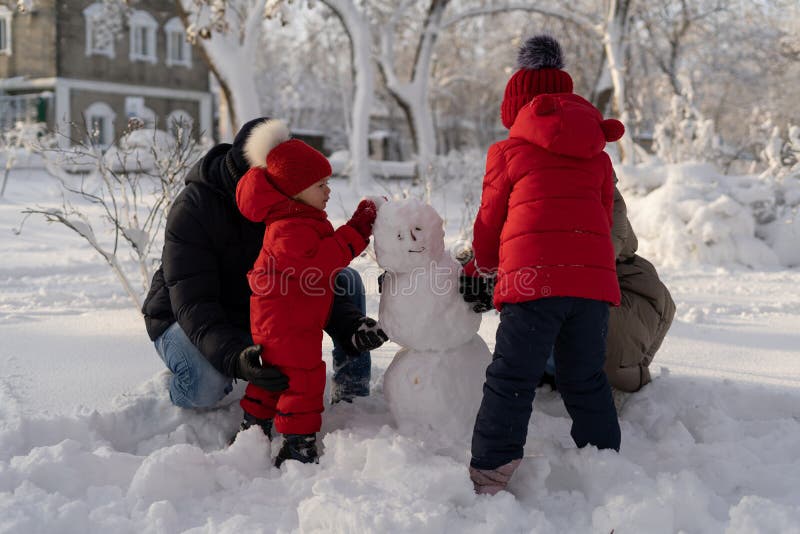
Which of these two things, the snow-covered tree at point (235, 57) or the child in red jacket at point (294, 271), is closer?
the child in red jacket at point (294, 271)

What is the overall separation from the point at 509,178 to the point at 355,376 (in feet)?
3.42

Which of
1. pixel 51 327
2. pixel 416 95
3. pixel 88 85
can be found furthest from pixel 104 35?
pixel 51 327

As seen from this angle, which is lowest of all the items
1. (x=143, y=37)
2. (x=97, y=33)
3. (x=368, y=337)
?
(x=368, y=337)

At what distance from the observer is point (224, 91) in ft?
35.9

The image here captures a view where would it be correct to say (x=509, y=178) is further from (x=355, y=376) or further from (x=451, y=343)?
(x=355, y=376)

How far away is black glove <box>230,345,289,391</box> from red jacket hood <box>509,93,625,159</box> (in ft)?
3.50

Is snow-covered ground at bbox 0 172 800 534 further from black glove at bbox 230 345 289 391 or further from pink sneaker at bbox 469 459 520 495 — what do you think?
black glove at bbox 230 345 289 391

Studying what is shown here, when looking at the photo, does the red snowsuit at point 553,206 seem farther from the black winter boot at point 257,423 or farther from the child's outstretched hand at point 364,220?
the black winter boot at point 257,423

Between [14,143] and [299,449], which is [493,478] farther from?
[14,143]

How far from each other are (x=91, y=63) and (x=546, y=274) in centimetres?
2398

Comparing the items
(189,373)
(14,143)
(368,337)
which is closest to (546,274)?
(368,337)

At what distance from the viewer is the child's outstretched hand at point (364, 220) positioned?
2.52 meters

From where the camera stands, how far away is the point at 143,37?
2467 cm

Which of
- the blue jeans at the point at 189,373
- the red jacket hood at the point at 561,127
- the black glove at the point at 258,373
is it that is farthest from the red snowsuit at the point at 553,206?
the blue jeans at the point at 189,373
